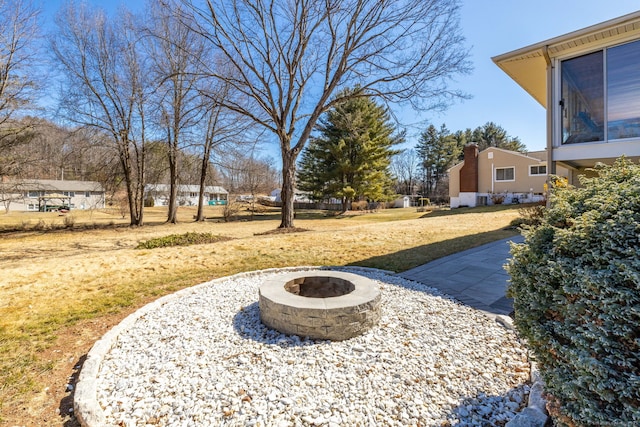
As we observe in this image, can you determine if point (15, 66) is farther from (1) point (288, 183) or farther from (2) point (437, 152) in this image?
(2) point (437, 152)

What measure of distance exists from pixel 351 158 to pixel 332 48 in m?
15.2

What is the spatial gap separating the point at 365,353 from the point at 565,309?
1.76 meters

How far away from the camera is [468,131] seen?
47938 millimetres

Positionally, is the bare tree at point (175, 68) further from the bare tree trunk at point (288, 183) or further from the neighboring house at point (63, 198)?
the neighboring house at point (63, 198)

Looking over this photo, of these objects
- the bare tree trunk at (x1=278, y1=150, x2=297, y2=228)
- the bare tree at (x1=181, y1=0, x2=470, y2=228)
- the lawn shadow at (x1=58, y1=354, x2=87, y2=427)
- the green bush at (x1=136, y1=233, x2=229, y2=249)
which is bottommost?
the lawn shadow at (x1=58, y1=354, x2=87, y2=427)

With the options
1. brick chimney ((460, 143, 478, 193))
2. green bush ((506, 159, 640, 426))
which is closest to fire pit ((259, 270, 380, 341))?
green bush ((506, 159, 640, 426))

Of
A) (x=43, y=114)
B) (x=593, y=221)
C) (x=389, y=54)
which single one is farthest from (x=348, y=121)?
(x=43, y=114)

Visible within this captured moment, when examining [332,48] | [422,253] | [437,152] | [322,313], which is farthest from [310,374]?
[437,152]

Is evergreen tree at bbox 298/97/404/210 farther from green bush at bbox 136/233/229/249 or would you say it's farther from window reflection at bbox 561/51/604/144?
window reflection at bbox 561/51/604/144

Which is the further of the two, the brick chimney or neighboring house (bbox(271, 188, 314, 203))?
neighboring house (bbox(271, 188, 314, 203))

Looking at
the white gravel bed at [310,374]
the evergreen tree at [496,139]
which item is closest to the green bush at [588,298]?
the white gravel bed at [310,374]

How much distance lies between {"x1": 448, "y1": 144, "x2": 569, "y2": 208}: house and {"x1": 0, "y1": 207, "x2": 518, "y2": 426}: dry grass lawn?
1442 cm

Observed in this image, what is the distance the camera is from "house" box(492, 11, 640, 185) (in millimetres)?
5484

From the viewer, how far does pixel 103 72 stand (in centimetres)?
1475
